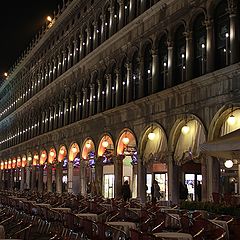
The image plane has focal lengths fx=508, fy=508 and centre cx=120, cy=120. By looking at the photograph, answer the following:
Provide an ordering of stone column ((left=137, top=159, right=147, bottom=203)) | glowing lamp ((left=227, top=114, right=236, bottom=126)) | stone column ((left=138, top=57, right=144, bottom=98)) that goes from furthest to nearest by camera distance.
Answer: stone column ((left=138, top=57, right=144, bottom=98)), stone column ((left=137, top=159, right=147, bottom=203)), glowing lamp ((left=227, top=114, right=236, bottom=126))

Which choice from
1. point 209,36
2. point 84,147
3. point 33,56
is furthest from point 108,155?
point 33,56

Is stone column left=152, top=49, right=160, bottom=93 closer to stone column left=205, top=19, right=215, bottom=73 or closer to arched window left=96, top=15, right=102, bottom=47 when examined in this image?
stone column left=205, top=19, right=215, bottom=73

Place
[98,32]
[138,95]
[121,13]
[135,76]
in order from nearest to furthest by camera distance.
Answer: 1. [138,95]
2. [135,76]
3. [121,13]
4. [98,32]

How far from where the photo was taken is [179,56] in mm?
22641

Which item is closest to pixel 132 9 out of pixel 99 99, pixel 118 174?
pixel 99 99

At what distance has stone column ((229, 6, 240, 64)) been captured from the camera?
18.3 meters

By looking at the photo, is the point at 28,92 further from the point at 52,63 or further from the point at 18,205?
the point at 18,205

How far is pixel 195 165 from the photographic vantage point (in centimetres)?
2653

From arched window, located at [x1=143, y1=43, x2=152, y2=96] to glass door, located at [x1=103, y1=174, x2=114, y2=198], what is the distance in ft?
22.0

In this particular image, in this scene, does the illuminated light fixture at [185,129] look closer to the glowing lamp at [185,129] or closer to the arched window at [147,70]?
the glowing lamp at [185,129]

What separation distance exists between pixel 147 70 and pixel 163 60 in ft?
5.32

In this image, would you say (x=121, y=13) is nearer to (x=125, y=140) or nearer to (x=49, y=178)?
(x=125, y=140)

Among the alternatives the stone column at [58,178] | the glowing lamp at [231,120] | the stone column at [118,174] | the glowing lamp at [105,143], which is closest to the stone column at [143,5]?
the glowing lamp at [105,143]

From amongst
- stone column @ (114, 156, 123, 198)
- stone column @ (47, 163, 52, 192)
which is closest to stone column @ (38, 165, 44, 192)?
stone column @ (47, 163, 52, 192)
